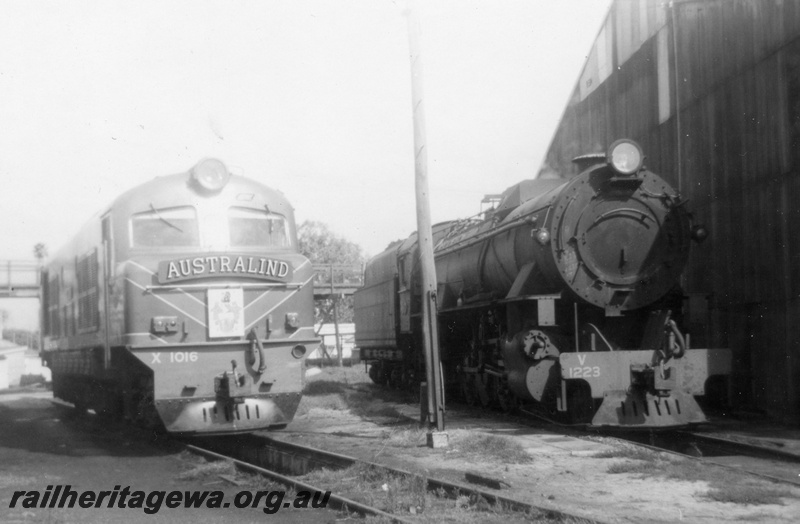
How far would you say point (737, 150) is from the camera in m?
14.4

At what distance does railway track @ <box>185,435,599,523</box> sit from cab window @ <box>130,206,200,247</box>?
268cm

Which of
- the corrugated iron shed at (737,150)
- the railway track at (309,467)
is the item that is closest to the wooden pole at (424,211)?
the railway track at (309,467)

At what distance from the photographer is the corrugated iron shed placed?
1306cm

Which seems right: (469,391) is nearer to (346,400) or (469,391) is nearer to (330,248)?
(346,400)

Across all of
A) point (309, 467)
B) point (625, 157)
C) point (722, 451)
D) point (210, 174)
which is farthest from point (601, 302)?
point (210, 174)

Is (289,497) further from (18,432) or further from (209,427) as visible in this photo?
(18,432)

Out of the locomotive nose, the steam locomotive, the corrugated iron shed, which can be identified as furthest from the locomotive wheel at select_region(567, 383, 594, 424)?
the corrugated iron shed

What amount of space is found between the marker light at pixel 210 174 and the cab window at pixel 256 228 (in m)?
0.38

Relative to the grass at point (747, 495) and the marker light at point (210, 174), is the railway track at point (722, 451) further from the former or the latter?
the marker light at point (210, 174)

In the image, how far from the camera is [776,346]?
44.1 feet

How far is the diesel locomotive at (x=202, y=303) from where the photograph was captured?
1050cm

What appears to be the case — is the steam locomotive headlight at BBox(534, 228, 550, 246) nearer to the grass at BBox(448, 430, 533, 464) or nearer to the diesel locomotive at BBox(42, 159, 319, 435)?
the grass at BBox(448, 430, 533, 464)

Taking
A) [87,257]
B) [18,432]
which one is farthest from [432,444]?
[18,432]
